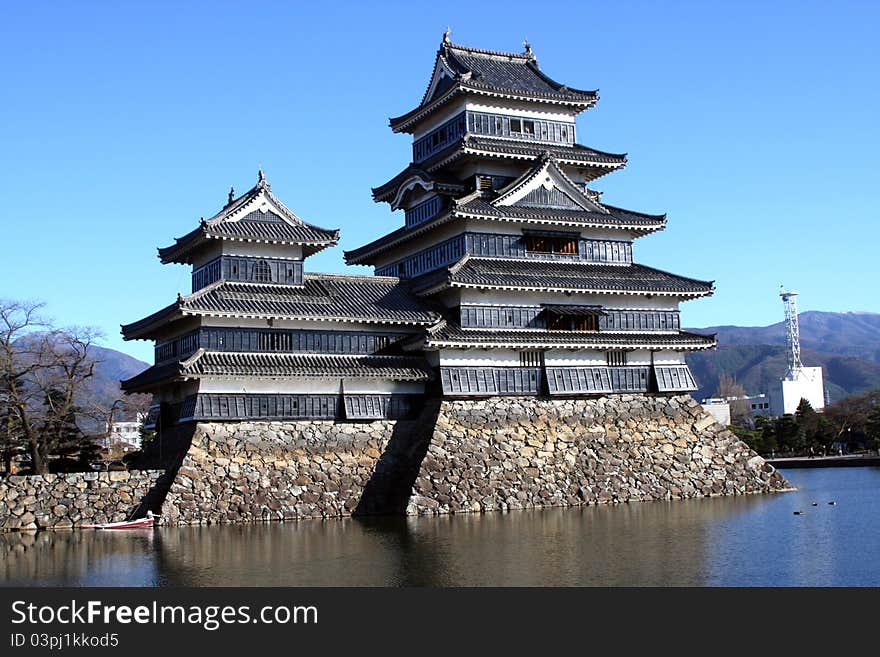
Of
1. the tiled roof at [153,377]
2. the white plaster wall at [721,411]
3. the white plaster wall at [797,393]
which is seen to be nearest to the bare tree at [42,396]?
the tiled roof at [153,377]

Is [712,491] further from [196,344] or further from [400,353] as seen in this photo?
[196,344]

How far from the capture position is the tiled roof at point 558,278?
4028 cm

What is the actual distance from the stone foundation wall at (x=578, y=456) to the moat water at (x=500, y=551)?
6.09 ft

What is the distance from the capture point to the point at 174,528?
112 ft

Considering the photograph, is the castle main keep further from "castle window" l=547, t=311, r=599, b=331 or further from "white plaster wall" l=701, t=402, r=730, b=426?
"white plaster wall" l=701, t=402, r=730, b=426

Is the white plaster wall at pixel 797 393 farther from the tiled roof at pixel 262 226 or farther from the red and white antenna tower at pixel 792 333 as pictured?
the tiled roof at pixel 262 226

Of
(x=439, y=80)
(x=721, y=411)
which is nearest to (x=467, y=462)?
(x=439, y=80)

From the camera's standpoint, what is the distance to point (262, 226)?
39906mm

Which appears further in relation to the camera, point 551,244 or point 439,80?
point 439,80

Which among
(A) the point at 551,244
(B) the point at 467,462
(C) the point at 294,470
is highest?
(A) the point at 551,244

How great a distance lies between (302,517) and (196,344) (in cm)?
747

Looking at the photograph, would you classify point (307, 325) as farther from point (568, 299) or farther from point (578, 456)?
point (578, 456)

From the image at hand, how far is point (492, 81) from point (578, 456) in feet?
57.1
